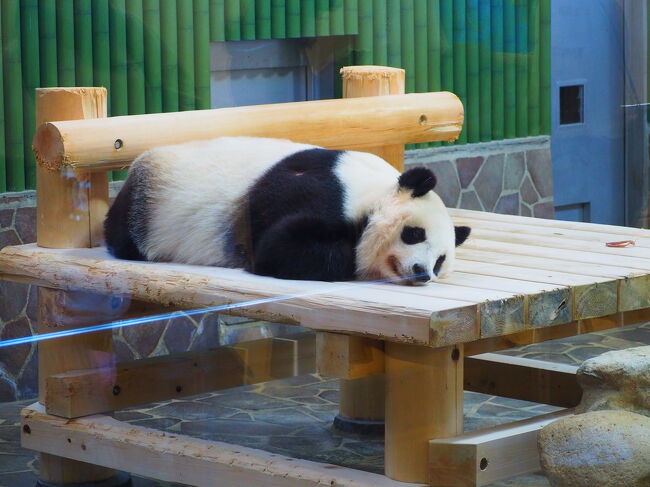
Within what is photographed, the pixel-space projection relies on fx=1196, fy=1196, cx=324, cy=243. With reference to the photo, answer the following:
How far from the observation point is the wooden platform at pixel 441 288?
2248mm

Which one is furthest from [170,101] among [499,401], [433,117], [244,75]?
[499,401]

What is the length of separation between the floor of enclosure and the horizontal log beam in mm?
668

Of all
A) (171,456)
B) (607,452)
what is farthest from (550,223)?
(171,456)

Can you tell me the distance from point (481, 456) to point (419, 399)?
0.16m

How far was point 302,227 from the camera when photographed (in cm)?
247

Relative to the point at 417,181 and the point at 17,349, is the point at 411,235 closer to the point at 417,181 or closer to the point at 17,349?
the point at 417,181

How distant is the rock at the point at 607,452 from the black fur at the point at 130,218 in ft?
3.59

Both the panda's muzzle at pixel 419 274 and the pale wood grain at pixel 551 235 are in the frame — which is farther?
the pale wood grain at pixel 551 235

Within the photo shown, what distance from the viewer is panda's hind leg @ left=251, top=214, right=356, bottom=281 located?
2.47 meters

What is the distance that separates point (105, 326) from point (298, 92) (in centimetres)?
80

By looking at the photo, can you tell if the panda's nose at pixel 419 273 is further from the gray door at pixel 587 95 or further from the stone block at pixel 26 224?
the stone block at pixel 26 224

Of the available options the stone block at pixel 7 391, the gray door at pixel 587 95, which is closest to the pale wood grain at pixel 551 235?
the gray door at pixel 587 95

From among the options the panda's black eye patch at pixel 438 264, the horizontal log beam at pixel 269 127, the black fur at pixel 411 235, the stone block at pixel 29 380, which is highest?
the horizontal log beam at pixel 269 127

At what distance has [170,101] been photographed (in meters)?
2.28
